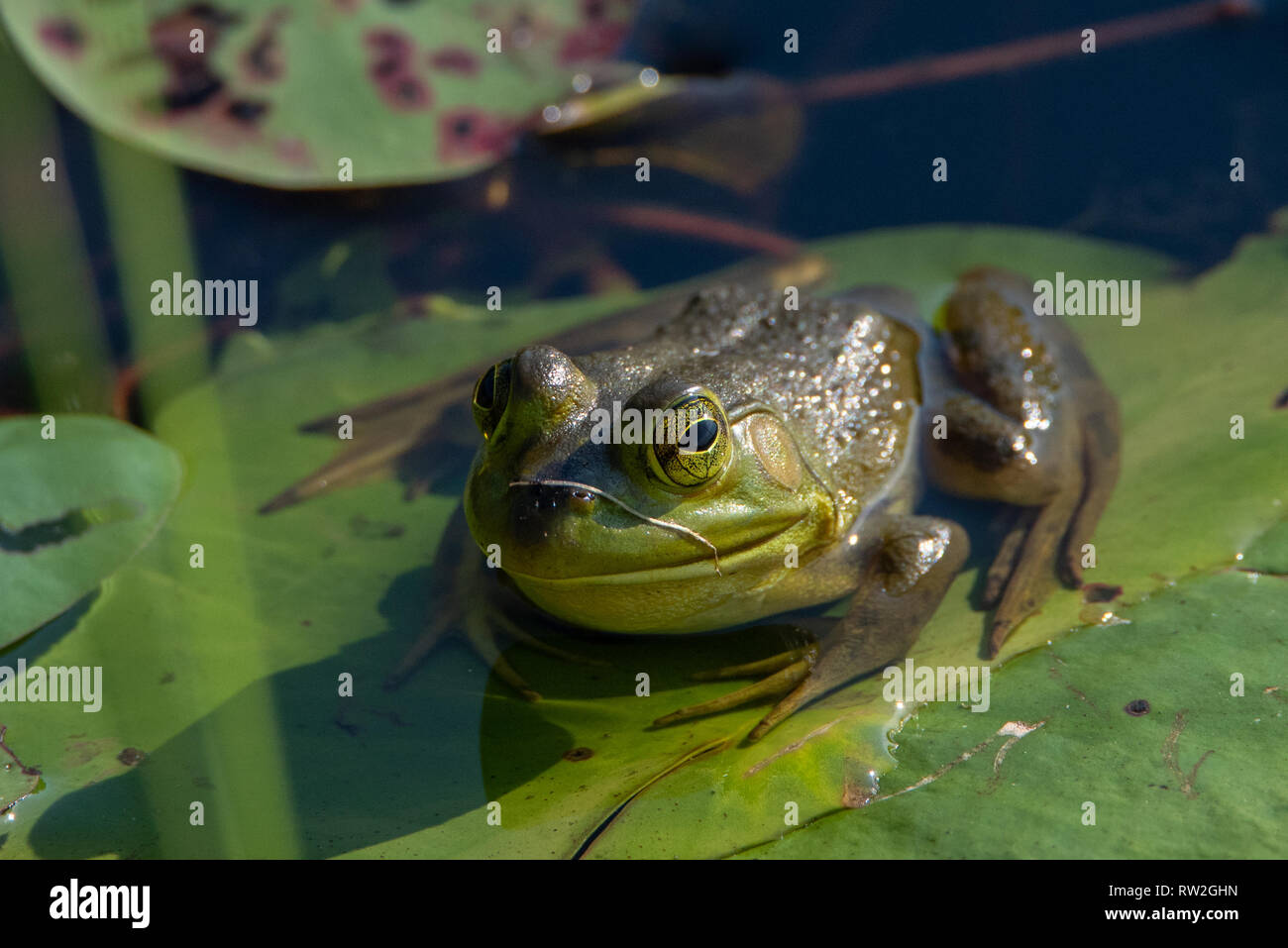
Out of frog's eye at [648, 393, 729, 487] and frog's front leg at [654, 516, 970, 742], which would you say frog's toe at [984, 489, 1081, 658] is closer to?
frog's front leg at [654, 516, 970, 742]

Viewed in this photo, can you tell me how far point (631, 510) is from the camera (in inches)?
109

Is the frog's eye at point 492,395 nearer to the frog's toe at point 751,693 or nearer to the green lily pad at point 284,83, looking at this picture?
the frog's toe at point 751,693

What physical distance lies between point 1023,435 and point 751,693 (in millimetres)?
1534

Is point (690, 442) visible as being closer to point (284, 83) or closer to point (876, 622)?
point (876, 622)

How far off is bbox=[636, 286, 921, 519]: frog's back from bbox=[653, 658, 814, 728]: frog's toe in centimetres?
72

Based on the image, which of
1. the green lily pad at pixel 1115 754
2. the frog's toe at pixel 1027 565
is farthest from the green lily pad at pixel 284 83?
the green lily pad at pixel 1115 754

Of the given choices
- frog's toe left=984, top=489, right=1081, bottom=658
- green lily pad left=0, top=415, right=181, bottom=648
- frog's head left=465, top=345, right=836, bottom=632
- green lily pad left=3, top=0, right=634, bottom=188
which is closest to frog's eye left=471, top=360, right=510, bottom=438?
frog's head left=465, top=345, right=836, bottom=632

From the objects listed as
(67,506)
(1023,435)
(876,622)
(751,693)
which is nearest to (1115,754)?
(876,622)

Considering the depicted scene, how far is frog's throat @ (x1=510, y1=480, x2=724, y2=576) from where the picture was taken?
8.78 feet

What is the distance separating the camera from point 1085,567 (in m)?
3.15

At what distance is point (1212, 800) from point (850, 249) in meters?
3.38

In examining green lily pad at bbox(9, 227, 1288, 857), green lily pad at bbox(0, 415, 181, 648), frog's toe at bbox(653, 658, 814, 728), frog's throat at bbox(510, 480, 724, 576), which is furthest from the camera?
green lily pad at bbox(0, 415, 181, 648)

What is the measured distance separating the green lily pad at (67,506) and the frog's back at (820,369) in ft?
6.02

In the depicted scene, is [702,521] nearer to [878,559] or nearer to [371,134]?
[878,559]
